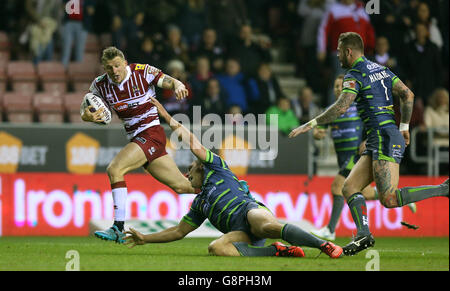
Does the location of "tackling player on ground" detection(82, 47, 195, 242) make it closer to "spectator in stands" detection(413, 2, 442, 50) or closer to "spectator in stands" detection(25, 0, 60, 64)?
"spectator in stands" detection(25, 0, 60, 64)

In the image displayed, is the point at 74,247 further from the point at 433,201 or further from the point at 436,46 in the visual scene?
the point at 436,46

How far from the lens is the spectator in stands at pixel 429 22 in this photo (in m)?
17.4

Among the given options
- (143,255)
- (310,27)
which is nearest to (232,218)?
(143,255)

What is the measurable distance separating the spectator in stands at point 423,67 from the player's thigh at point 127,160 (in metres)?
8.16

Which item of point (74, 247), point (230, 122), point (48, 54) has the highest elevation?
point (48, 54)

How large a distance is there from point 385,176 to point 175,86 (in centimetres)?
257

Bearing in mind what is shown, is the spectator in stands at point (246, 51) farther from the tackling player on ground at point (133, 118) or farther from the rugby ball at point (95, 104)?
the rugby ball at point (95, 104)

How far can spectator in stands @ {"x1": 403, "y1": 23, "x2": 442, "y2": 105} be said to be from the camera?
1664cm

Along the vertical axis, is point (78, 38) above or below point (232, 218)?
above

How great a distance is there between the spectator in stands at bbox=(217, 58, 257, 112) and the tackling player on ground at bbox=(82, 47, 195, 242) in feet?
18.7

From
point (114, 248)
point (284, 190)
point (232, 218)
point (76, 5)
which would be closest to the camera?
point (232, 218)

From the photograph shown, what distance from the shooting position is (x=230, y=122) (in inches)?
591

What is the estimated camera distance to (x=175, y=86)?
9.51 meters

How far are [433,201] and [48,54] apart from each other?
8163 mm
